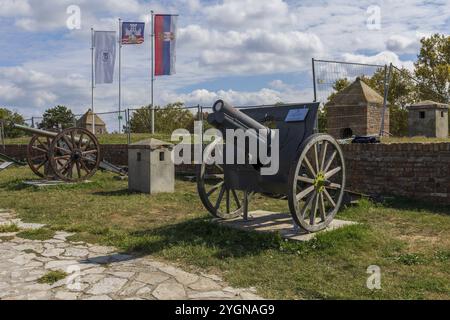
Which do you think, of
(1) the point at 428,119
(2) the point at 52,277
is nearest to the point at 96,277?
(2) the point at 52,277

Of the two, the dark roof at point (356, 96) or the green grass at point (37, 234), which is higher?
the dark roof at point (356, 96)

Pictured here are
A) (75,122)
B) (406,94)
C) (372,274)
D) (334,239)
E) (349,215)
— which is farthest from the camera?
(406,94)

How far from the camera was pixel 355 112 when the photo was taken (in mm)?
20672

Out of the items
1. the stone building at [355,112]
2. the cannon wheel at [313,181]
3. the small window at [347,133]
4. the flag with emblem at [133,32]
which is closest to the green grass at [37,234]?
the cannon wheel at [313,181]

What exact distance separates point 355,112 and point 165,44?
11.7m

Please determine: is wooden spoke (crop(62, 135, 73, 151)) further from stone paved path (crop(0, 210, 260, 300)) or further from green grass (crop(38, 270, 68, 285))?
green grass (crop(38, 270, 68, 285))

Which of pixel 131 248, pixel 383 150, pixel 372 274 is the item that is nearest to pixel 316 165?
pixel 372 274

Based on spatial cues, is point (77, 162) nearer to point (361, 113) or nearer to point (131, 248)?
point (131, 248)

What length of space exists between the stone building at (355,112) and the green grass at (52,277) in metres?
16.0

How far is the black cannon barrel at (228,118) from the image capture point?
5496mm

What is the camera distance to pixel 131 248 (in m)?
5.61

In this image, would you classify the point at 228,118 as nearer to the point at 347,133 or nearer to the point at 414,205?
the point at 414,205

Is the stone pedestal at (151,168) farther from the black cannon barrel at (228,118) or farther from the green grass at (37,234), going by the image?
the black cannon barrel at (228,118)
